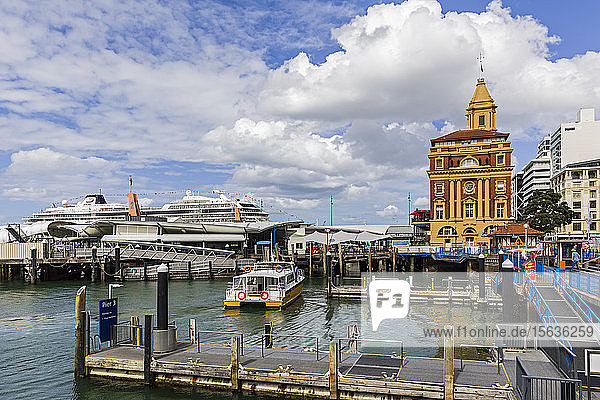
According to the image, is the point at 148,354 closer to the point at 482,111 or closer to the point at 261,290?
the point at 261,290

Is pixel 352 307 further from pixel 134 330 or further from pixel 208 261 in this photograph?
pixel 208 261

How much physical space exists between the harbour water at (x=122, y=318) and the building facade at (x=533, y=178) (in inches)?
3848

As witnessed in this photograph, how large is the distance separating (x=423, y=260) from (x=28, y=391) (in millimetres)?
53877

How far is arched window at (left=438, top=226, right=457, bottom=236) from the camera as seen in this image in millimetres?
75506

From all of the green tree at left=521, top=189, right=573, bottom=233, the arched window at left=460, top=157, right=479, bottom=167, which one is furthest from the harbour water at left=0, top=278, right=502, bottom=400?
the green tree at left=521, top=189, right=573, bottom=233

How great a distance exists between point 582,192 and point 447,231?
38873mm

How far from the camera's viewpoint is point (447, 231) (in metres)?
76.0

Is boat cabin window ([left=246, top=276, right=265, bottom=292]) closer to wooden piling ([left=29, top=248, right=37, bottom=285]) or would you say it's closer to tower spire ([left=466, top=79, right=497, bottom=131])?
wooden piling ([left=29, top=248, right=37, bottom=285])

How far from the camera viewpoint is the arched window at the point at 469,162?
7557 cm

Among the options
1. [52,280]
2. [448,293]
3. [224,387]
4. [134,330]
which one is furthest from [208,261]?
[224,387]

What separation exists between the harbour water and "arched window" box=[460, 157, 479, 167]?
36260 millimetres

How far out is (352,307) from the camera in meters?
36.2

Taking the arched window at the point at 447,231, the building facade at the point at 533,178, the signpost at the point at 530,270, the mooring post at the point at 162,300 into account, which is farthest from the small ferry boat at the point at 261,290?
the building facade at the point at 533,178

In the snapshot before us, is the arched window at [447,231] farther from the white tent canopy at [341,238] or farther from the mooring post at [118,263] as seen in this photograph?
the mooring post at [118,263]
